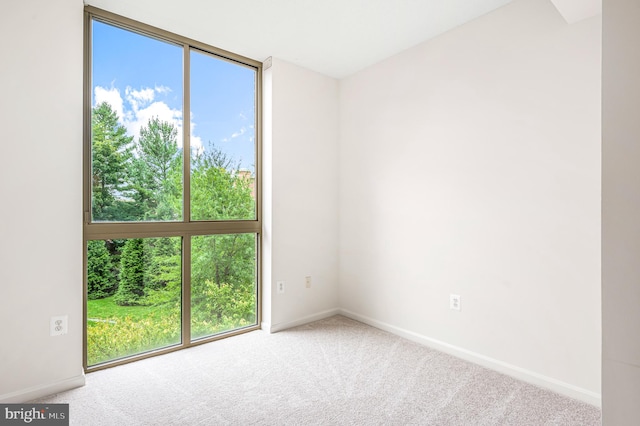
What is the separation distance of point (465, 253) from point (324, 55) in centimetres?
211

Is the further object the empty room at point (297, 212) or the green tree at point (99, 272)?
the green tree at point (99, 272)

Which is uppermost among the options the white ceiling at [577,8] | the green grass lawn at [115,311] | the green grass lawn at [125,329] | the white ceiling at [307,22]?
the white ceiling at [307,22]

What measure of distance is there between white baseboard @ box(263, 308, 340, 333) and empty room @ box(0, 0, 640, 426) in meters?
0.03

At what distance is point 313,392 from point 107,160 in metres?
2.14

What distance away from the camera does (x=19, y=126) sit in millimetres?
1886

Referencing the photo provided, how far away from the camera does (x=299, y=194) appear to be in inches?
128

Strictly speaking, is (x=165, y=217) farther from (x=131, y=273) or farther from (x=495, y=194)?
(x=495, y=194)

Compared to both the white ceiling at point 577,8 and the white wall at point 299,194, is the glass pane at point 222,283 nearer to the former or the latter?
the white wall at point 299,194

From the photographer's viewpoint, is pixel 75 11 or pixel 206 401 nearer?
pixel 206 401

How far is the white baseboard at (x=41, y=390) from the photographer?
72.5 inches

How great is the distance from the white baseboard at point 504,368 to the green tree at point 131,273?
82.0 inches

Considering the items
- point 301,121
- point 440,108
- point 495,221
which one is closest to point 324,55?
point 301,121

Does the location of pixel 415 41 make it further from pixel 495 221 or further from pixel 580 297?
pixel 580 297

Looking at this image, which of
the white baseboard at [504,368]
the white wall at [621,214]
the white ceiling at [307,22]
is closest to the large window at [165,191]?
the white ceiling at [307,22]
